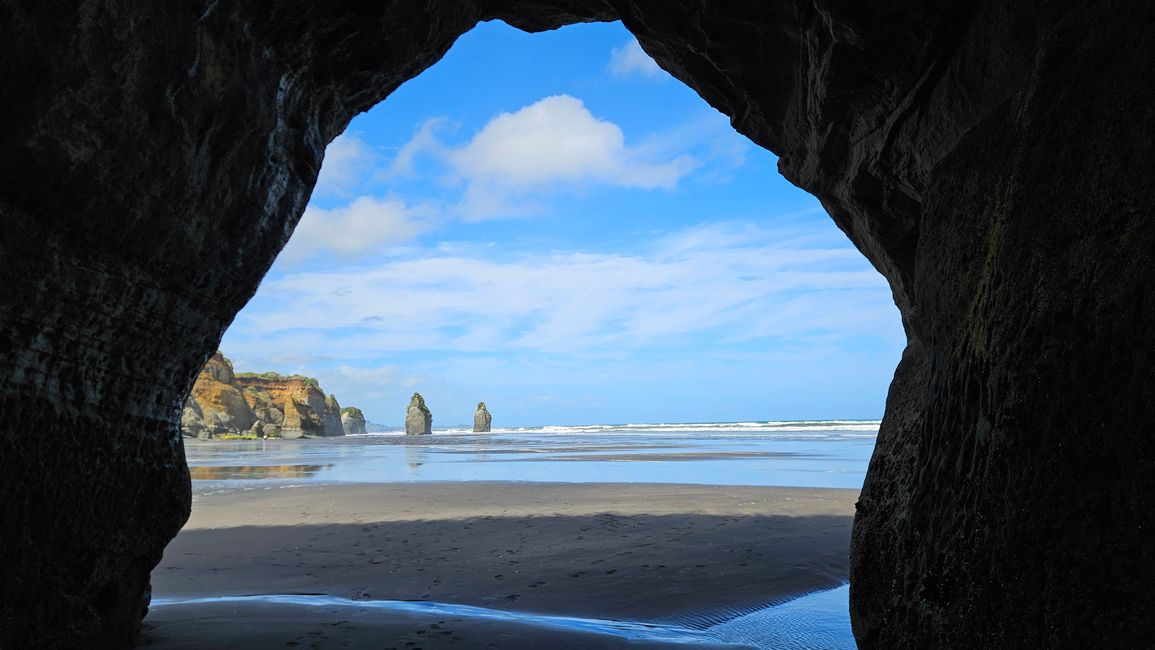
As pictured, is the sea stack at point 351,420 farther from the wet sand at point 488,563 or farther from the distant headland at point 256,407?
the wet sand at point 488,563

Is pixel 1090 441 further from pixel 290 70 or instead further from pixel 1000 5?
pixel 290 70

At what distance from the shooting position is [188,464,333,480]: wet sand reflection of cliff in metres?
16.5

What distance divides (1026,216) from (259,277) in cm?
497

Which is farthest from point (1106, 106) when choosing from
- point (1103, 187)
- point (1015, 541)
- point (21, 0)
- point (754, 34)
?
point (21, 0)

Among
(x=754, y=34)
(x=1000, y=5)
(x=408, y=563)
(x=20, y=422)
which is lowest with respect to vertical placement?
(x=408, y=563)

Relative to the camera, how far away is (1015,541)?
2.36 metres

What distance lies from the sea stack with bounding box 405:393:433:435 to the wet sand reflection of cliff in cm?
5086

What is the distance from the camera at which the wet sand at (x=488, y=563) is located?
4555mm

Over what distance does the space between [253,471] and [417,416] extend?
175ft

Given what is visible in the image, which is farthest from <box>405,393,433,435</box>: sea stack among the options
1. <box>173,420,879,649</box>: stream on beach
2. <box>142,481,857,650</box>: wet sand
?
<box>142,481,857,650</box>: wet sand

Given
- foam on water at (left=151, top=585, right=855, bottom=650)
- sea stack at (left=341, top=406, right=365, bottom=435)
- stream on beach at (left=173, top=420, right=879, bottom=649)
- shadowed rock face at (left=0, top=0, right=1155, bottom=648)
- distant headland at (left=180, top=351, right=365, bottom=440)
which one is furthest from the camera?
sea stack at (left=341, top=406, right=365, bottom=435)

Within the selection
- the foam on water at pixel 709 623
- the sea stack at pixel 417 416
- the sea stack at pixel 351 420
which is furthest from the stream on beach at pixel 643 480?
the sea stack at pixel 351 420

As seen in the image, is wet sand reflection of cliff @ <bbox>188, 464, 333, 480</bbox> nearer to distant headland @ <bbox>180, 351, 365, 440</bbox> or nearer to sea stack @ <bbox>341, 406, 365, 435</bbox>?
distant headland @ <bbox>180, 351, 365, 440</bbox>

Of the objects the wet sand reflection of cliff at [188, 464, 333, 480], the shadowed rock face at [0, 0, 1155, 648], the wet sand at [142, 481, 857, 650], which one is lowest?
the wet sand reflection of cliff at [188, 464, 333, 480]
